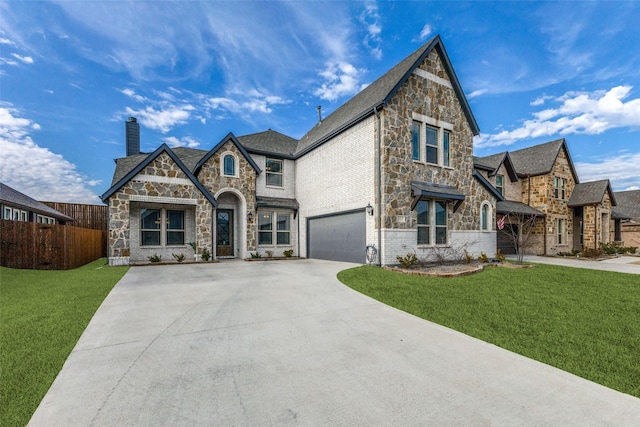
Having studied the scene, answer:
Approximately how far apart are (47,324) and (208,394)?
12.1 ft

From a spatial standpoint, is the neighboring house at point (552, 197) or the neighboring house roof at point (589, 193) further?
the neighboring house roof at point (589, 193)

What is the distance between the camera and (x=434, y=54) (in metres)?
13.0

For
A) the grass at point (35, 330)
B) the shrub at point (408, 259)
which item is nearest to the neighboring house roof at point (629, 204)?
the shrub at point (408, 259)

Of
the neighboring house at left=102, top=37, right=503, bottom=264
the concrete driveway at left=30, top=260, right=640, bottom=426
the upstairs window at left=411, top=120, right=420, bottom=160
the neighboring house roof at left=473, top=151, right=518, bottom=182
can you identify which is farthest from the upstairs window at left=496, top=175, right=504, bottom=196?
the concrete driveway at left=30, top=260, right=640, bottom=426

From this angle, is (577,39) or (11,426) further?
(577,39)

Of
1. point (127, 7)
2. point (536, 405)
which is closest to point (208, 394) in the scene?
point (536, 405)

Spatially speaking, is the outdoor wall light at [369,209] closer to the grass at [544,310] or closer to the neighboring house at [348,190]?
the neighboring house at [348,190]

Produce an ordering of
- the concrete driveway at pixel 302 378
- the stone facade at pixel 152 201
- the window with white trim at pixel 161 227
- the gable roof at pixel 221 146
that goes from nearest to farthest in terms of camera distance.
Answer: the concrete driveway at pixel 302 378 < the stone facade at pixel 152 201 < the window with white trim at pixel 161 227 < the gable roof at pixel 221 146

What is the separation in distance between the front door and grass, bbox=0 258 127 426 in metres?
7.55

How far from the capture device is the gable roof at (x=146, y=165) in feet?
39.2

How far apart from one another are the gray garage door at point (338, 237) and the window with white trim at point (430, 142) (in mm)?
3938

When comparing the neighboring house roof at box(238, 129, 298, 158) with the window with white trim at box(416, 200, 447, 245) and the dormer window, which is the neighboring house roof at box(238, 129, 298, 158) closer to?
the dormer window

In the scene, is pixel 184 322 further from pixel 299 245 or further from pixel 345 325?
pixel 299 245

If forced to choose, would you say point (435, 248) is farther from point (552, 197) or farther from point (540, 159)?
point (540, 159)
